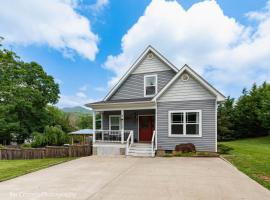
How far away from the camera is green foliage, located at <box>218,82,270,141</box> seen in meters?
24.7

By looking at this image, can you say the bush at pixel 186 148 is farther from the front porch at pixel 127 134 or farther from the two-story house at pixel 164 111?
the front porch at pixel 127 134

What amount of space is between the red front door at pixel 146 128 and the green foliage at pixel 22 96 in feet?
43.8

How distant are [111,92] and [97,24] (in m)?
8.12

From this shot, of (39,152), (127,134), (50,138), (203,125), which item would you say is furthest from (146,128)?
(39,152)

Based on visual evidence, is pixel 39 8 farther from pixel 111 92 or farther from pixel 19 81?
pixel 19 81

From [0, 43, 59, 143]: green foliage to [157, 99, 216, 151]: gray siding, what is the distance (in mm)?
15411

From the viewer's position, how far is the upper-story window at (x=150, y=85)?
15.3m

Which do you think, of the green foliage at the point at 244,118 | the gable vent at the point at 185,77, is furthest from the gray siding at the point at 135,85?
the green foliage at the point at 244,118

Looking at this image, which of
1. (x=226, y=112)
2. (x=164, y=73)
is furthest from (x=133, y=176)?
(x=226, y=112)

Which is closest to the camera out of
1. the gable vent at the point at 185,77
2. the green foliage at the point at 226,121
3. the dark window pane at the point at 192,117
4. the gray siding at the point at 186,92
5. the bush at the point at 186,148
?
the bush at the point at 186,148

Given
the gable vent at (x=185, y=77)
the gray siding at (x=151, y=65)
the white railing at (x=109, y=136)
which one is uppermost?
the gray siding at (x=151, y=65)

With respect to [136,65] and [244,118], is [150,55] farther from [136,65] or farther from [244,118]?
[244,118]

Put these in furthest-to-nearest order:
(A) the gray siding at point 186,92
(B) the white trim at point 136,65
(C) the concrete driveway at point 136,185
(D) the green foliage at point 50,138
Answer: (B) the white trim at point 136,65 < (D) the green foliage at point 50,138 < (A) the gray siding at point 186,92 < (C) the concrete driveway at point 136,185

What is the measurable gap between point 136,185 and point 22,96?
20.1 m
